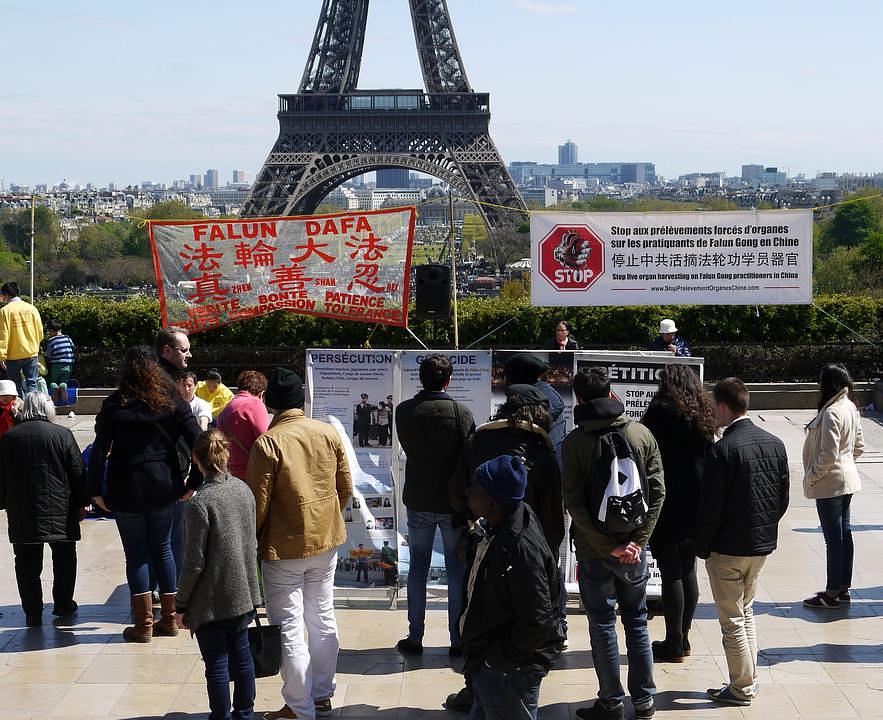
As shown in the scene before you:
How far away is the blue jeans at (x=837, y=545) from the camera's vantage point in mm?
6898

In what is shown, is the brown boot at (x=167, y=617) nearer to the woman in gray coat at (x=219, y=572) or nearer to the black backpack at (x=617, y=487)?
the woman in gray coat at (x=219, y=572)

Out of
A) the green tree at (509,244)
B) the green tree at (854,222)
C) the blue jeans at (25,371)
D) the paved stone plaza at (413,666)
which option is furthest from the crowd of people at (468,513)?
the green tree at (854,222)

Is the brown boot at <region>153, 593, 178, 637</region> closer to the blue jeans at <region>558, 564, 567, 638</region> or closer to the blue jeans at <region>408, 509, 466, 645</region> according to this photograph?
the blue jeans at <region>408, 509, 466, 645</region>

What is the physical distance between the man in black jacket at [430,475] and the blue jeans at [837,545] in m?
2.35

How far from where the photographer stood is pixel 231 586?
4996 mm

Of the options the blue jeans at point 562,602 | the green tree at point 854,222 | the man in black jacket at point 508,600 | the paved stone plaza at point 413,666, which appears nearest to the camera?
the man in black jacket at point 508,600

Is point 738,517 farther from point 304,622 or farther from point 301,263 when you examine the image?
point 301,263

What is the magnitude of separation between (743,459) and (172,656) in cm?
327

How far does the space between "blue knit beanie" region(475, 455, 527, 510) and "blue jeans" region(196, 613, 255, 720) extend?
1554 millimetres

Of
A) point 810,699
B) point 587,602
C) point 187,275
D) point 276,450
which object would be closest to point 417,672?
point 587,602

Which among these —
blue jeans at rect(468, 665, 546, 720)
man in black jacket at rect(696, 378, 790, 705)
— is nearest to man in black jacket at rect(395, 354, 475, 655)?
man in black jacket at rect(696, 378, 790, 705)

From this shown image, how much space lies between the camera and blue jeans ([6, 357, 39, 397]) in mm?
12297

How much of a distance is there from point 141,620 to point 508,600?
311cm

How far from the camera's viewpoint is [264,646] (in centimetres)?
532
